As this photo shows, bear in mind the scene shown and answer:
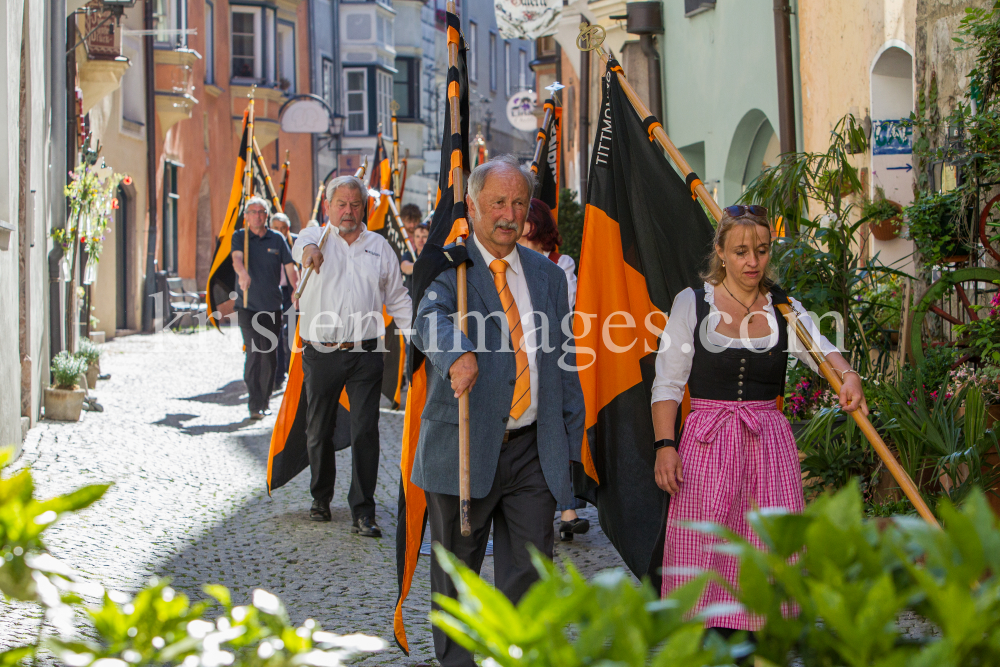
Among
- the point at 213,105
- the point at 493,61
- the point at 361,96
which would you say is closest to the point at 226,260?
the point at 213,105

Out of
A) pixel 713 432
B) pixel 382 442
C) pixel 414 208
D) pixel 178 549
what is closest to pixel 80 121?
pixel 414 208

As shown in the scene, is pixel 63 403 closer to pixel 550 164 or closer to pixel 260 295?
pixel 260 295

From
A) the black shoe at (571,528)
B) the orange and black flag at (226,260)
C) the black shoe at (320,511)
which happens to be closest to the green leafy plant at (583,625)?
the black shoe at (571,528)

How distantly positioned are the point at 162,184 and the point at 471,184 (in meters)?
21.8

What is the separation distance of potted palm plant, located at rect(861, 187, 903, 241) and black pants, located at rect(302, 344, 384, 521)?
308 centimetres

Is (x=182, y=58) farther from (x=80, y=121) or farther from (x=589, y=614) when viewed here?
(x=589, y=614)

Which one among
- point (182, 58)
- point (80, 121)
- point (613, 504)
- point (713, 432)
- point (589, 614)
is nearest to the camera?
point (589, 614)

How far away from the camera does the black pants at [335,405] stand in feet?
22.6

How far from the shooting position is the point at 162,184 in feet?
80.2

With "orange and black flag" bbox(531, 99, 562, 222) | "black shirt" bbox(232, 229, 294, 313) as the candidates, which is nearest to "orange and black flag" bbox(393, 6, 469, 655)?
"orange and black flag" bbox(531, 99, 562, 222)

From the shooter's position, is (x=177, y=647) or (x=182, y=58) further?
(x=182, y=58)

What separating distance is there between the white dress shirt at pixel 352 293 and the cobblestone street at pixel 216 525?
1.18 metres

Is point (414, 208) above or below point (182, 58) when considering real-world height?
below

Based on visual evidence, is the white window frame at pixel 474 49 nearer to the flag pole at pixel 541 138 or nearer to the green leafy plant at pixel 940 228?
the flag pole at pixel 541 138
